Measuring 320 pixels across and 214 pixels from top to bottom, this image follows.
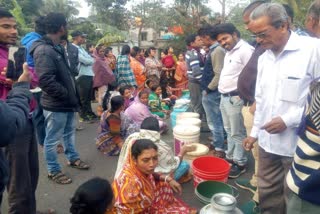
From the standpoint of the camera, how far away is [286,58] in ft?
6.87

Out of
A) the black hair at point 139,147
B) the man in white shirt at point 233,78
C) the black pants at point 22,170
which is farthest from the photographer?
the man in white shirt at point 233,78

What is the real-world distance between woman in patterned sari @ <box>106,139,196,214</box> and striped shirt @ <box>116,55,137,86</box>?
459 cm

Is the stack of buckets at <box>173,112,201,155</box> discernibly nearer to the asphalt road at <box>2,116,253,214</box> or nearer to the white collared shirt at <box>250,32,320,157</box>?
the asphalt road at <box>2,116,253,214</box>

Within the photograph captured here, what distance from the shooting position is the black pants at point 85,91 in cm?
628

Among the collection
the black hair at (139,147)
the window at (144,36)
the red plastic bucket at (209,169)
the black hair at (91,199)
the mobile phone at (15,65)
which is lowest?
the red plastic bucket at (209,169)

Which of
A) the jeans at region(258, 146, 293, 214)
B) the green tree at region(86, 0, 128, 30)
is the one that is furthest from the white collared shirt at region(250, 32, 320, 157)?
the green tree at region(86, 0, 128, 30)

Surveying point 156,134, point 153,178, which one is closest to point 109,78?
point 156,134

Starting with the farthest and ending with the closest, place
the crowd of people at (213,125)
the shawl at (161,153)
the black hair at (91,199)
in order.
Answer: the shawl at (161,153)
the black hair at (91,199)
the crowd of people at (213,125)

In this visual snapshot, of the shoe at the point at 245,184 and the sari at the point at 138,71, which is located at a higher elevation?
the sari at the point at 138,71

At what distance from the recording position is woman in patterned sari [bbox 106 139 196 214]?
7.95 ft

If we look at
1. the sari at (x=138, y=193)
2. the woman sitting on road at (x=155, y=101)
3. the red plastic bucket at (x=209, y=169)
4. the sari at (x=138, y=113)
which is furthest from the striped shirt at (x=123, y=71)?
the sari at (x=138, y=193)

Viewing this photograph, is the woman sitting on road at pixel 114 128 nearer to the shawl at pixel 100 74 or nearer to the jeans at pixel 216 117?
the jeans at pixel 216 117

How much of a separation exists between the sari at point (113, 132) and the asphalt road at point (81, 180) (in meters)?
0.15

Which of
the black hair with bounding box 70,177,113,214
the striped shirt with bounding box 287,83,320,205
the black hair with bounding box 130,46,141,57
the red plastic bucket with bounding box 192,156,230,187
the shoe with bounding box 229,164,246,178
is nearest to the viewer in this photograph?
the striped shirt with bounding box 287,83,320,205
